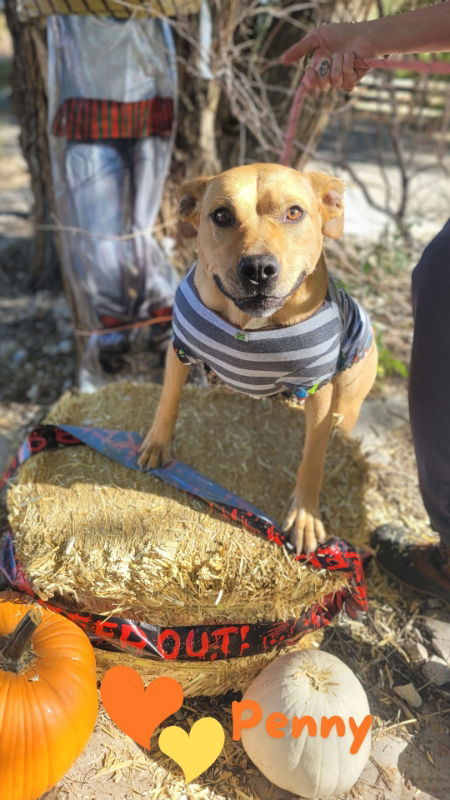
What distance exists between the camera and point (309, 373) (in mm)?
2291

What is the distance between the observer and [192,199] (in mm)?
2400

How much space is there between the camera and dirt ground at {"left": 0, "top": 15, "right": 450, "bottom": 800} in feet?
7.05

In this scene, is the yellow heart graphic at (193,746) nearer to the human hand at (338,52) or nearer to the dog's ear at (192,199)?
the dog's ear at (192,199)

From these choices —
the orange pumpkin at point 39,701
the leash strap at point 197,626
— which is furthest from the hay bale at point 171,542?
the orange pumpkin at point 39,701

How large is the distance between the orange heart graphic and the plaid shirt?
9.04 feet

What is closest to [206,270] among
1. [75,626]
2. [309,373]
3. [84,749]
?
[309,373]

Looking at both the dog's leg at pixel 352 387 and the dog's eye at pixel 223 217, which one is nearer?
the dog's eye at pixel 223 217

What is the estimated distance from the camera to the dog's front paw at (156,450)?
272 cm

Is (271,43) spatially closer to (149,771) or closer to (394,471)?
(394,471)

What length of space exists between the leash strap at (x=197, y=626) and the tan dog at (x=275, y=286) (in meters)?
0.10

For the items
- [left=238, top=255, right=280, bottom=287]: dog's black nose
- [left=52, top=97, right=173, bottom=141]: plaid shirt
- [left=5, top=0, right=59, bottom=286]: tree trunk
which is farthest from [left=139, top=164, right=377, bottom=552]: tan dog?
[left=5, top=0, right=59, bottom=286]: tree trunk

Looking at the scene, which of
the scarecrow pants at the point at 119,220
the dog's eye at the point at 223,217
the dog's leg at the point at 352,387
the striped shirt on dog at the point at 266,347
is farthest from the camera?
the scarecrow pants at the point at 119,220

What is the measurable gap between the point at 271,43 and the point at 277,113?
41 centimetres

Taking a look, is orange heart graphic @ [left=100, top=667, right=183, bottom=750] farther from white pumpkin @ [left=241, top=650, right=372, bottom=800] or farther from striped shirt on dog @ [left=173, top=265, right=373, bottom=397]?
striped shirt on dog @ [left=173, top=265, right=373, bottom=397]
